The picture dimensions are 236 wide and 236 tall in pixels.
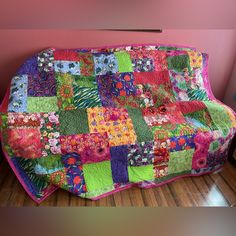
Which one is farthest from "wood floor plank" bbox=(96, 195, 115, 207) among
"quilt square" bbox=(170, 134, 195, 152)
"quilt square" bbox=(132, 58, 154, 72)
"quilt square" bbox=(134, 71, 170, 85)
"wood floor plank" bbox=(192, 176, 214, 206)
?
"quilt square" bbox=(132, 58, 154, 72)

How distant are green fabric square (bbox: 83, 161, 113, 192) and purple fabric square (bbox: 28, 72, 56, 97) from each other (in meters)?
0.64

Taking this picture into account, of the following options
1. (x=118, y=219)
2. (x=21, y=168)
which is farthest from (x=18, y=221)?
(x=21, y=168)

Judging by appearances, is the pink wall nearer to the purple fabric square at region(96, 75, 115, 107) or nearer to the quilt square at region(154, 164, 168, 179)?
the purple fabric square at region(96, 75, 115, 107)

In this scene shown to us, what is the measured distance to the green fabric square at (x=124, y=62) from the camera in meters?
2.09

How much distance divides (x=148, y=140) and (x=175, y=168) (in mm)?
369

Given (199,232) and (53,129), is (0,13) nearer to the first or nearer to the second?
(199,232)

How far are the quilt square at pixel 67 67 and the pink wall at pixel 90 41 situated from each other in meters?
0.20

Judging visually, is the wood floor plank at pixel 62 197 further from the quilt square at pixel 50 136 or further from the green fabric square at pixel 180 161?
the green fabric square at pixel 180 161

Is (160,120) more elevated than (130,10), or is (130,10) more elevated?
(130,10)

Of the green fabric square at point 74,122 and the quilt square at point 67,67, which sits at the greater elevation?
the quilt square at point 67,67

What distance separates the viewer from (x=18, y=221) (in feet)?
0.78

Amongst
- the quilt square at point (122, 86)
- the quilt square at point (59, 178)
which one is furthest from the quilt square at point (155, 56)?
the quilt square at point (59, 178)

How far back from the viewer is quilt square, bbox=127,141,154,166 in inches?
69.0

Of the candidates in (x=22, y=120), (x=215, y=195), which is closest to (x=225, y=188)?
(x=215, y=195)
